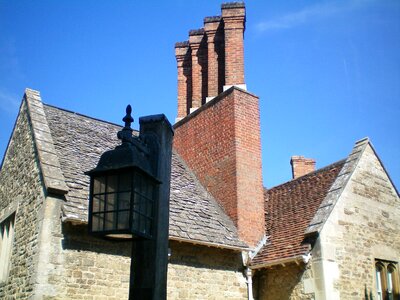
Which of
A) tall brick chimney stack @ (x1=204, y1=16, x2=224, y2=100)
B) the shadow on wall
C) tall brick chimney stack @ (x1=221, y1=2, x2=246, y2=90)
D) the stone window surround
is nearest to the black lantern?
the shadow on wall

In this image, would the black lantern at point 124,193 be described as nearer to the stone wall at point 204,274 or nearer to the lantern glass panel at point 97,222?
the lantern glass panel at point 97,222

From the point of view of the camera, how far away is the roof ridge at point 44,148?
29.5 feet

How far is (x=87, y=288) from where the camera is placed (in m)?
8.67

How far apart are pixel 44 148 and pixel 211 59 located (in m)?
7.85

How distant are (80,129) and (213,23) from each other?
21.2 ft

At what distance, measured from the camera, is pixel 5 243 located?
11.0 metres

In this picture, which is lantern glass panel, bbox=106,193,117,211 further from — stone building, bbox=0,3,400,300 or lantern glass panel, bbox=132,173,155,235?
stone building, bbox=0,3,400,300

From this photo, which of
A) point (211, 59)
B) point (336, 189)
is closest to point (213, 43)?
point (211, 59)

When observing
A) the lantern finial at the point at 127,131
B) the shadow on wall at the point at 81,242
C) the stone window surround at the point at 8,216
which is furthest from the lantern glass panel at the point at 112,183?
the stone window surround at the point at 8,216

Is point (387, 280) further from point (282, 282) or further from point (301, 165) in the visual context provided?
point (301, 165)

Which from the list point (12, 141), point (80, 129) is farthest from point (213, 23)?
point (12, 141)

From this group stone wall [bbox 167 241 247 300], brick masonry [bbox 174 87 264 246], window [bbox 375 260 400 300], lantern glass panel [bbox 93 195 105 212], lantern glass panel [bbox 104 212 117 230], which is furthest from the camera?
brick masonry [bbox 174 87 264 246]

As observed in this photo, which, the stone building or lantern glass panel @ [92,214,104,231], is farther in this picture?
the stone building

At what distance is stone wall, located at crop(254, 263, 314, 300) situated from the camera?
1057 centimetres
